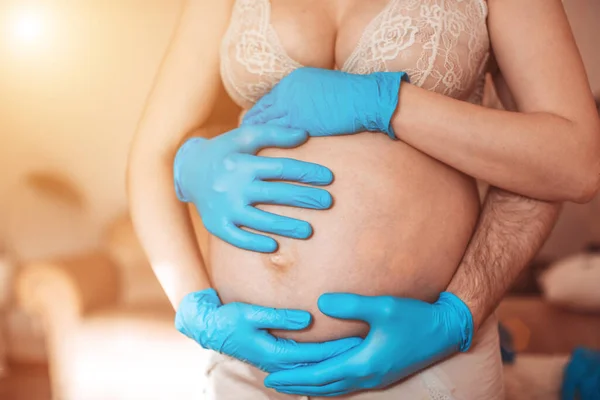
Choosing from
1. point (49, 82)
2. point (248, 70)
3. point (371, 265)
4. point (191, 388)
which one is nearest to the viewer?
point (371, 265)

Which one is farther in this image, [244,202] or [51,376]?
[51,376]

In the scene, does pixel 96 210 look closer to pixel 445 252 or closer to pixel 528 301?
pixel 445 252

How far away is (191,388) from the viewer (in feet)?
4.02

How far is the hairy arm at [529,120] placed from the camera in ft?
2.35

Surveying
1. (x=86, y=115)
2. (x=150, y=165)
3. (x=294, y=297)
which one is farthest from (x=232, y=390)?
(x=86, y=115)

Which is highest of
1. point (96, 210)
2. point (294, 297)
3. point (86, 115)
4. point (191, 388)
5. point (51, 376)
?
point (86, 115)

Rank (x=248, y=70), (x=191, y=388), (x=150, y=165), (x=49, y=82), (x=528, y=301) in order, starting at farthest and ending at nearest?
(x=528, y=301) < (x=191, y=388) < (x=49, y=82) < (x=150, y=165) < (x=248, y=70)

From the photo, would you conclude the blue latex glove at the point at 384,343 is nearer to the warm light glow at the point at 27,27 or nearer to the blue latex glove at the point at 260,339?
the blue latex glove at the point at 260,339

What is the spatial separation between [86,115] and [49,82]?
0.35ft

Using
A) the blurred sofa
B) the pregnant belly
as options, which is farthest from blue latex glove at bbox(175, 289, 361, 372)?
the blurred sofa

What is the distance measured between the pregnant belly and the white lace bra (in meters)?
0.12

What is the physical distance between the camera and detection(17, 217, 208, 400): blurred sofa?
3.62 feet

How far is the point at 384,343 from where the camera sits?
70 centimetres

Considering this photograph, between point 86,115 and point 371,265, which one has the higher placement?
point 86,115
